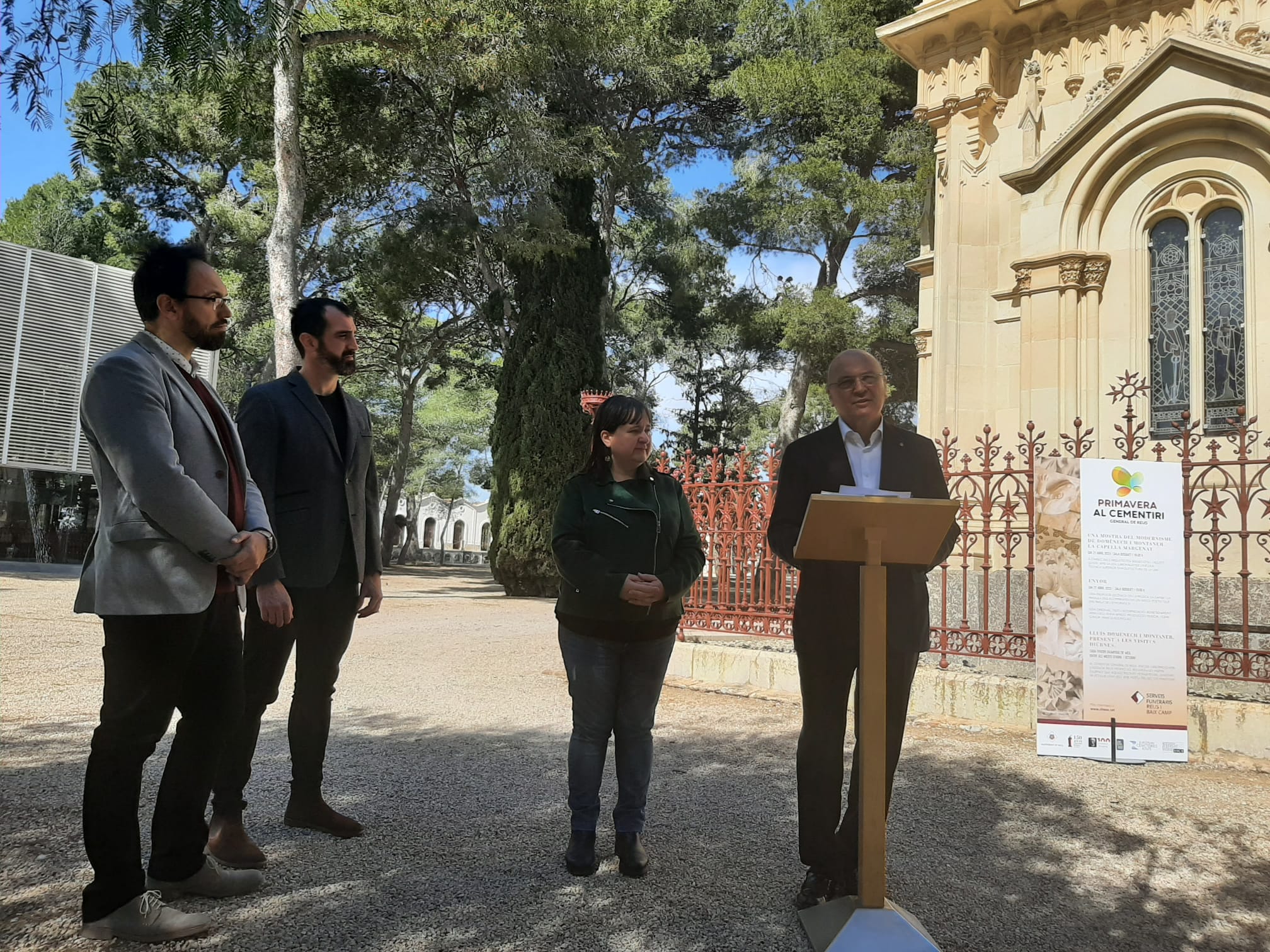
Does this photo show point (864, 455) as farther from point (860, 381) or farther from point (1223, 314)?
point (1223, 314)

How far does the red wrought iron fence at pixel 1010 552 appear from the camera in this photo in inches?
215

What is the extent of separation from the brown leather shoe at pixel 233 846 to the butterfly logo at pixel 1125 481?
16.0 feet

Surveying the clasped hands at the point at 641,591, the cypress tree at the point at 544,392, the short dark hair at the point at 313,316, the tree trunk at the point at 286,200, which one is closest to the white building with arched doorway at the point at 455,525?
the cypress tree at the point at 544,392

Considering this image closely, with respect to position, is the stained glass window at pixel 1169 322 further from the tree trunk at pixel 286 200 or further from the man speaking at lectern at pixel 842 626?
the tree trunk at pixel 286 200

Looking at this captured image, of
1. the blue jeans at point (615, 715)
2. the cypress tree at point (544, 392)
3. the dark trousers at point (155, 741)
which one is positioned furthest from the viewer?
the cypress tree at point (544, 392)

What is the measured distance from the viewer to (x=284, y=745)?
5.08m

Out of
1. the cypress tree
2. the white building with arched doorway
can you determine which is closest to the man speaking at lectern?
the cypress tree

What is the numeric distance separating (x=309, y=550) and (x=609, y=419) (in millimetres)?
1220

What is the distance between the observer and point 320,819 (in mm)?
3516

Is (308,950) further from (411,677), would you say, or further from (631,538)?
(411,677)

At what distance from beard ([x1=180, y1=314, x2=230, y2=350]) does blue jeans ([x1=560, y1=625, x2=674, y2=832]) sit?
62.2 inches

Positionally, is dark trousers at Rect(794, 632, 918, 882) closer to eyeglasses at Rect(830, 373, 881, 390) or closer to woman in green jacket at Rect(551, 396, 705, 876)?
woman in green jacket at Rect(551, 396, 705, 876)

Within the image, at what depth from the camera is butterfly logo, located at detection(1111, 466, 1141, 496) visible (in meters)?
5.39

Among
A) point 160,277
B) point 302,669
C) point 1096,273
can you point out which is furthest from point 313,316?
point 1096,273
